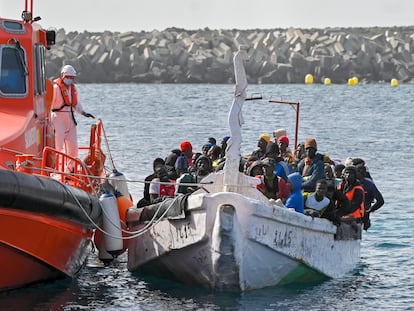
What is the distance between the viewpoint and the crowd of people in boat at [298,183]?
15.2 metres

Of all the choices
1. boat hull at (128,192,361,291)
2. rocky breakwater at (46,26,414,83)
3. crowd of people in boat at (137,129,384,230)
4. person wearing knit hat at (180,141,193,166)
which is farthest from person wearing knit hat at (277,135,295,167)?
rocky breakwater at (46,26,414,83)

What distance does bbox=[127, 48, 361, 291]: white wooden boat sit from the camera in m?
14.0

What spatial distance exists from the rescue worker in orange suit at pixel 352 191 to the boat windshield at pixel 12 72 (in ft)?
13.2

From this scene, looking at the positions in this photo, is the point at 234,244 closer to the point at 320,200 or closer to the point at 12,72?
the point at 320,200

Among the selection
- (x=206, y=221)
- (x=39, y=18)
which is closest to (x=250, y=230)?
(x=206, y=221)

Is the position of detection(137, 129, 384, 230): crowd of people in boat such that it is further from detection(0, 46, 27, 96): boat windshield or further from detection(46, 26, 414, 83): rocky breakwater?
detection(46, 26, 414, 83): rocky breakwater

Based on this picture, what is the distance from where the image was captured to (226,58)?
82562mm

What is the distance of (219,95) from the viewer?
63656 millimetres

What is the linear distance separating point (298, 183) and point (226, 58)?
67525mm

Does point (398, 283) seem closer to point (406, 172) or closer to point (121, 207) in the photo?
point (121, 207)

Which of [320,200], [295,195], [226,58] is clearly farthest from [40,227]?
[226,58]

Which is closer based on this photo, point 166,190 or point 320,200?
point 320,200

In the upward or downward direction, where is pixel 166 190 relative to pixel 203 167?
downward

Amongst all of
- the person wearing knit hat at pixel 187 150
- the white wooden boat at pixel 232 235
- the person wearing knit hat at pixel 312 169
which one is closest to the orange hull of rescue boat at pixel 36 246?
the white wooden boat at pixel 232 235
